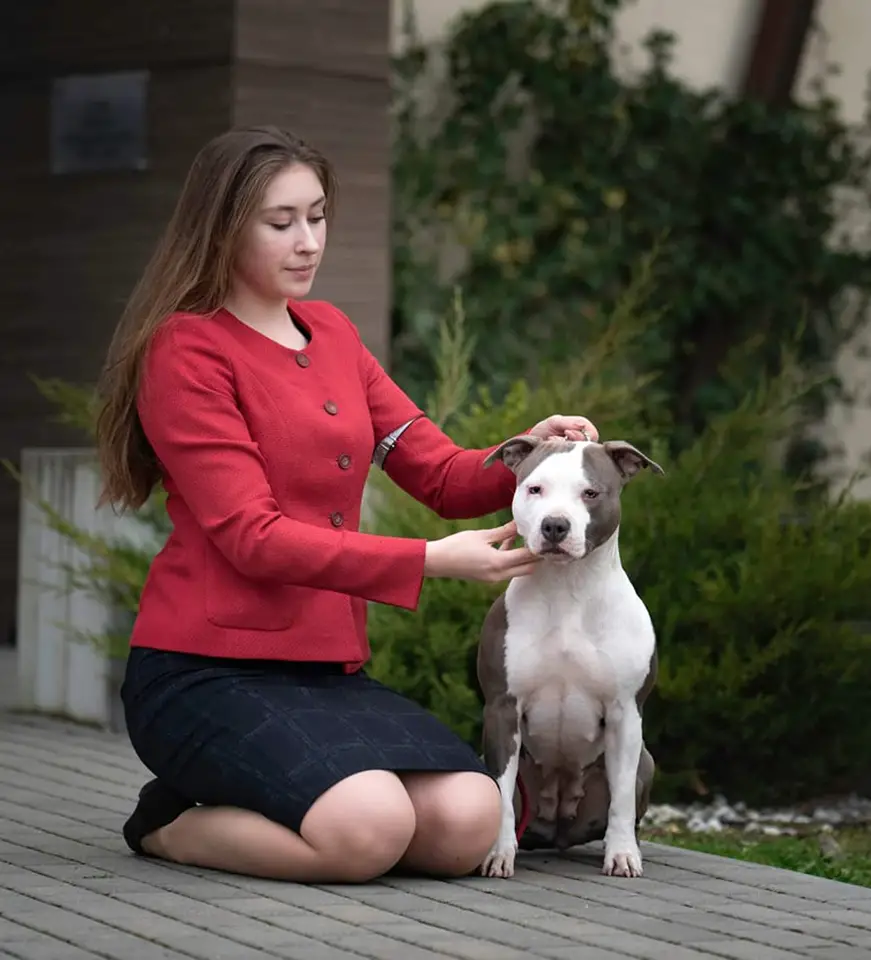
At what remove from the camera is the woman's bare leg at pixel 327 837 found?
3.58 meters

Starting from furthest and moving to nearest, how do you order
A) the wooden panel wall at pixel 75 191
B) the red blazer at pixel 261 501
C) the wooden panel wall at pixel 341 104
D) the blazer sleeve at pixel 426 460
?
the wooden panel wall at pixel 75 191
the wooden panel wall at pixel 341 104
the blazer sleeve at pixel 426 460
the red blazer at pixel 261 501

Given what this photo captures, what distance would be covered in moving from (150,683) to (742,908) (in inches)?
47.4

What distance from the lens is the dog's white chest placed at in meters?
3.72

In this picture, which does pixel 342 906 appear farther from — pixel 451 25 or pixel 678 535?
pixel 451 25

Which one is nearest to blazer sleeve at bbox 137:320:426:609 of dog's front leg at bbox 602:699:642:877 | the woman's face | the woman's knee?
the woman's face

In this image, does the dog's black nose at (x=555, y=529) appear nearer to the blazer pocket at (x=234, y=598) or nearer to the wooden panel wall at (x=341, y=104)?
the blazer pocket at (x=234, y=598)

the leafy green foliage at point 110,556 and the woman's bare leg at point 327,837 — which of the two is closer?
the woman's bare leg at point 327,837

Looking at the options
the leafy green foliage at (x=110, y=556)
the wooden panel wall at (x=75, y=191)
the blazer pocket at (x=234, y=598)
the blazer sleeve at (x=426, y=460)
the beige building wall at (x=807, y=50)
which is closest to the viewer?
the blazer pocket at (x=234, y=598)

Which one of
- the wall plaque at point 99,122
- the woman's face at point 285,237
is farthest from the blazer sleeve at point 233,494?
the wall plaque at point 99,122

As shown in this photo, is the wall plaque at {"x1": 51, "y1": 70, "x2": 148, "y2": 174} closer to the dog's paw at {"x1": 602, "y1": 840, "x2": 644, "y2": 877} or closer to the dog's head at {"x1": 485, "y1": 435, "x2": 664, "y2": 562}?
the dog's head at {"x1": 485, "y1": 435, "x2": 664, "y2": 562}

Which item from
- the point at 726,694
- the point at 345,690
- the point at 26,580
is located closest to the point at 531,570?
the point at 345,690

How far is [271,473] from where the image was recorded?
3.79 meters

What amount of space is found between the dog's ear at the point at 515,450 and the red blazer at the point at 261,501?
0.22 m

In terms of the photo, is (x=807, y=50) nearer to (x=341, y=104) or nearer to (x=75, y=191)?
(x=341, y=104)
